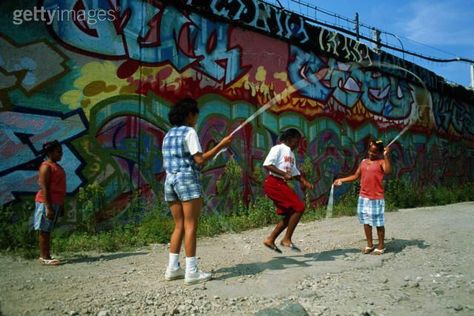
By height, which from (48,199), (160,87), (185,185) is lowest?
(48,199)

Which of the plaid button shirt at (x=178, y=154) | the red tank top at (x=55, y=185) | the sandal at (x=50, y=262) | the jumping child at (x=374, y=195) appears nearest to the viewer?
the plaid button shirt at (x=178, y=154)

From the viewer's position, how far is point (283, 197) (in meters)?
5.46

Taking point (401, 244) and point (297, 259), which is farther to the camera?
point (401, 244)

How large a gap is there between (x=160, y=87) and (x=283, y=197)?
10.1 ft

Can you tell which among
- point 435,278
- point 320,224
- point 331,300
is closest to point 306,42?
point 320,224

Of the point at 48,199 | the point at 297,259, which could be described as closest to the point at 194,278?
the point at 297,259

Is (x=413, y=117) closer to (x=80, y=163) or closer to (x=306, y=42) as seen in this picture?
(x=306, y=42)

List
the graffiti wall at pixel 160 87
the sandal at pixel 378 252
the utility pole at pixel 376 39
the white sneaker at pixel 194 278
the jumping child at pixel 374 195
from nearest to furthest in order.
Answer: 1. the white sneaker at pixel 194 278
2. the sandal at pixel 378 252
3. the jumping child at pixel 374 195
4. the graffiti wall at pixel 160 87
5. the utility pole at pixel 376 39

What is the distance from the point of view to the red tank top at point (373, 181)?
18.5 feet

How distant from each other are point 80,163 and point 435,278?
4677 millimetres

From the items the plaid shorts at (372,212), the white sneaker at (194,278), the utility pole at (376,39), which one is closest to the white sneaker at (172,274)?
the white sneaker at (194,278)

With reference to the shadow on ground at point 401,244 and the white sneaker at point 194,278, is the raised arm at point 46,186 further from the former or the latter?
the shadow on ground at point 401,244

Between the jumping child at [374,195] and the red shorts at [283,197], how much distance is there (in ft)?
2.16

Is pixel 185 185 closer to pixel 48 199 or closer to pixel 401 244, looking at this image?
pixel 48 199
